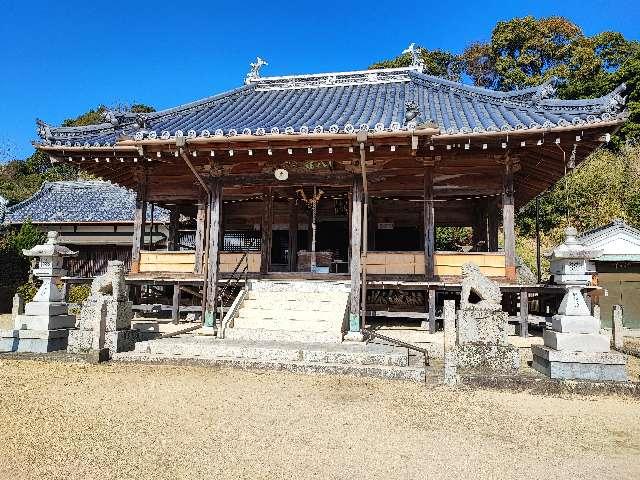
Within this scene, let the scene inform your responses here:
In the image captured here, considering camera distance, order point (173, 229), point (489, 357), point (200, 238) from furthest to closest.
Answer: point (173, 229) < point (200, 238) < point (489, 357)

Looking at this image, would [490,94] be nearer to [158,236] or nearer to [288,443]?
[288,443]

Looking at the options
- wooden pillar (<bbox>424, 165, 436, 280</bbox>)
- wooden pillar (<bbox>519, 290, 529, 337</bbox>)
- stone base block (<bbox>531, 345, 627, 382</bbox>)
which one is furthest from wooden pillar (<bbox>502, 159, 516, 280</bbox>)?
stone base block (<bbox>531, 345, 627, 382</bbox>)

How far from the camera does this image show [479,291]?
649 cm

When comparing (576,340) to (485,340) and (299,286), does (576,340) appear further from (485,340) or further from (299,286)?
(299,286)

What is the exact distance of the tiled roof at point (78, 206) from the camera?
76.0 feet

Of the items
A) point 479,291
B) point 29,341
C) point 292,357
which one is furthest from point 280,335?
point 29,341

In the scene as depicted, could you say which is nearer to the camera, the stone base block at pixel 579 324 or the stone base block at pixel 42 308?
the stone base block at pixel 579 324

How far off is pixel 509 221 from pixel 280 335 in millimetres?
6044

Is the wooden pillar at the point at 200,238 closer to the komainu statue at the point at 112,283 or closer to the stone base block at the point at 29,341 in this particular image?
the komainu statue at the point at 112,283

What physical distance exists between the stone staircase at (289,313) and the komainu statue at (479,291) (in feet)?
9.77

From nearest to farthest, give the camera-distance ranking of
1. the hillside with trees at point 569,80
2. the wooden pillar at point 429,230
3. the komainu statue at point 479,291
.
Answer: the komainu statue at point 479,291 → the wooden pillar at point 429,230 → the hillside with trees at point 569,80

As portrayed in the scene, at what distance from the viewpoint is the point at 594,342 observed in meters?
5.99

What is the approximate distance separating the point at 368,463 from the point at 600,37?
43758 millimetres

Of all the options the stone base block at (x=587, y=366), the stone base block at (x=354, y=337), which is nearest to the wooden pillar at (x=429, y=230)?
the stone base block at (x=354, y=337)
